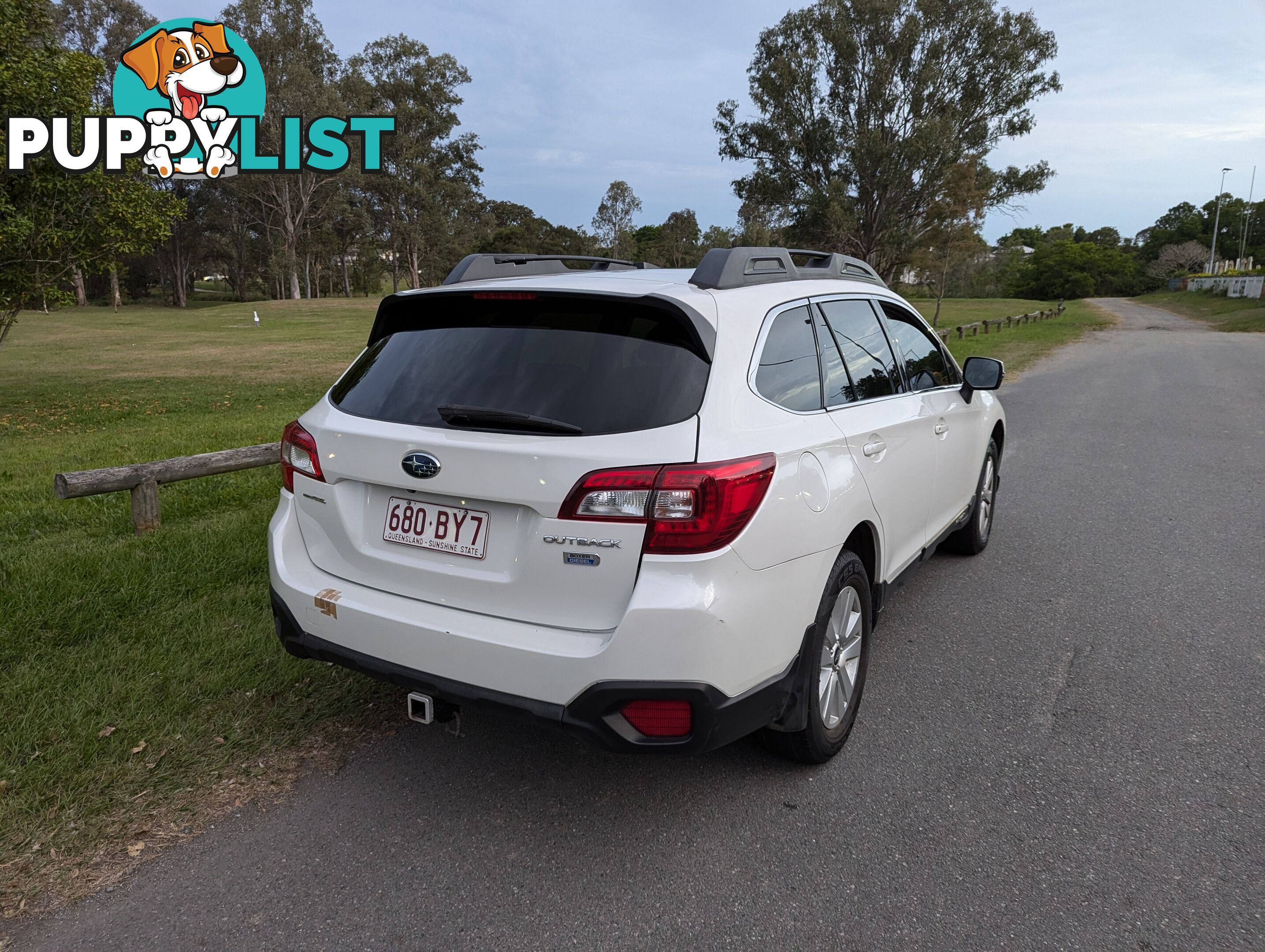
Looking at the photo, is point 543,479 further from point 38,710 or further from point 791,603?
point 38,710

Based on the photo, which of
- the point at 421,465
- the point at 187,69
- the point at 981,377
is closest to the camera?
the point at 421,465

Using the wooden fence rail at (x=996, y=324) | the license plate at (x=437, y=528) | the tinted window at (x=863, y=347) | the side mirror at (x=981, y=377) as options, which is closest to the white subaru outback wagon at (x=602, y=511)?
the license plate at (x=437, y=528)

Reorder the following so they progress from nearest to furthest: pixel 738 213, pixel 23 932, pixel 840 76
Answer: pixel 23 932 → pixel 840 76 → pixel 738 213

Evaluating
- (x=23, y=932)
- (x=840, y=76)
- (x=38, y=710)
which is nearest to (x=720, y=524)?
(x=23, y=932)

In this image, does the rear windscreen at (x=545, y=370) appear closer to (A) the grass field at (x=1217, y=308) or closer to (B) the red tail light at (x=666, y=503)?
(B) the red tail light at (x=666, y=503)

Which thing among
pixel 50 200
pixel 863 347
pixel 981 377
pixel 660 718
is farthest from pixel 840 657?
pixel 50 200

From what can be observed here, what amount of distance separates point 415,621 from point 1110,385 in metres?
15.6

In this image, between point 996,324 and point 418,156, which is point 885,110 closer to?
point 996,324

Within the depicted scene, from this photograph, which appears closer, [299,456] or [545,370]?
[545,370]

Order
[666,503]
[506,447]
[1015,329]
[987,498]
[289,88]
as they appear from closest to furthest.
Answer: [666,503] → [506,447] → [987,498] → [1015,329] → [289,88]

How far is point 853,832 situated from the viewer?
2.73 meters

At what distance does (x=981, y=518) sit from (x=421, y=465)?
13.5 feet

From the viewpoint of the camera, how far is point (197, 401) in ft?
50.8

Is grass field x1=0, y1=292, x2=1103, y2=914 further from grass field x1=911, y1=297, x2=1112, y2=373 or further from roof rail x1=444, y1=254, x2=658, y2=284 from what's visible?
grass field x1=911, y1=297, x2=1112, y2=373
